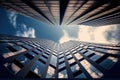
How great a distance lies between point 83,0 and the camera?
23.9 m

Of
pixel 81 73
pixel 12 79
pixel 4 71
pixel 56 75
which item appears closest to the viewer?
pixel 12 79

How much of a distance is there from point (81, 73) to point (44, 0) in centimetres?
1151

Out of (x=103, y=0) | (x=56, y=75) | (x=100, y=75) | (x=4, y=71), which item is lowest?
(x=56, y=75)

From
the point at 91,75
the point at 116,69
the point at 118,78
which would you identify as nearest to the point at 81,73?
the point at 91,75

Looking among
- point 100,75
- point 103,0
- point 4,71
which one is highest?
point 103,0

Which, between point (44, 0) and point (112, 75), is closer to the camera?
point (112, 75)

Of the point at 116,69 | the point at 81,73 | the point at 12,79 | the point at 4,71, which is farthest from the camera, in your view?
the point at 81,73

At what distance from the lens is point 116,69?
60.7ft

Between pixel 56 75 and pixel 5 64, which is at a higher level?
pixel 5 64

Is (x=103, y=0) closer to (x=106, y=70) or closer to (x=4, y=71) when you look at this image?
(x=106, y=70)

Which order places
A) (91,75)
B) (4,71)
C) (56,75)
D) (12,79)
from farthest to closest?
(56,75) < (91,75) < (4,71) < (12,79)

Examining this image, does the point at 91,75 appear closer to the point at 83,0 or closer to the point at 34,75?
the point at 34,75

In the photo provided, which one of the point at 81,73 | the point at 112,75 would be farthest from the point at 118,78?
the point at 81,73

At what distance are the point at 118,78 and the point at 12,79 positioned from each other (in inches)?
408
